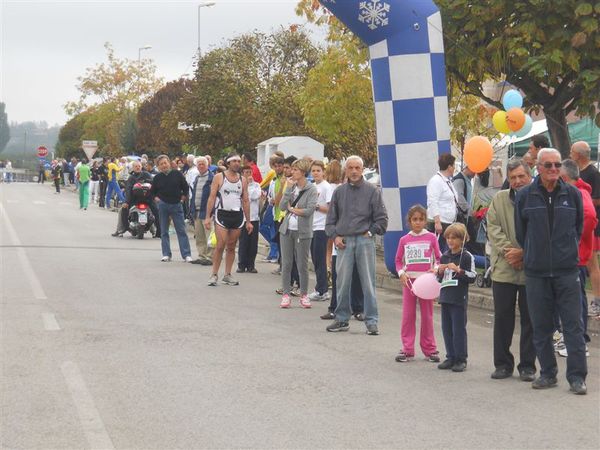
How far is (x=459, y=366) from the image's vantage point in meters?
9.72

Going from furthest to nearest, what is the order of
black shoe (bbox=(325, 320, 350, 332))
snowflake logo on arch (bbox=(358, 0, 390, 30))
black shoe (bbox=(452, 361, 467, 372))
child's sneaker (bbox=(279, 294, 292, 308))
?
snowflake logo on arch (bbox=(358, 0, 390, 30)), child's sneaker (bbox=(279, 294, 292, 308)), black shoe (bbox=(325, 320, 350, 332)), black shoe (bbox=(452, 361, 467, 372))

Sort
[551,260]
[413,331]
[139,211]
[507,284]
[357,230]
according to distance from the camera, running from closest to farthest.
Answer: [551,260], [507,284], [413,331], [357,230], [139,211]

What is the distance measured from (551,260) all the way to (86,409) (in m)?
3.65

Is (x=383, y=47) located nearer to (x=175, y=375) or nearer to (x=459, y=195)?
(x=459, y=195)

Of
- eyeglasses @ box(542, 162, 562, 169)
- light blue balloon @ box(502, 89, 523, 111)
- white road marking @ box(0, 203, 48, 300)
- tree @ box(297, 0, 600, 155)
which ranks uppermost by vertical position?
tree @ box(297, 0, 600, 155)

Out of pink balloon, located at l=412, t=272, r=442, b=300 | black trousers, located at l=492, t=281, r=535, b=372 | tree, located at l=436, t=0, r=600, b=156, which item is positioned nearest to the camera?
black trousers, located at l=492, t=281, r=535, b=372

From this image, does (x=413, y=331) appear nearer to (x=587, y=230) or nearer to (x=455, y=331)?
(x=455, y=331)

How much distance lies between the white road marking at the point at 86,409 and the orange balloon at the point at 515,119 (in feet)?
24.3

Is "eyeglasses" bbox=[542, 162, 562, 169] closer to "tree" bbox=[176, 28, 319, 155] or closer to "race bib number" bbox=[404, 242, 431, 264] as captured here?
"race bib number" bbox=[404, 242, 431, 264]

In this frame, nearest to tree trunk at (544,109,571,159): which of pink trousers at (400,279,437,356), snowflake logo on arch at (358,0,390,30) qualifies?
snowflake logo on arch at (358,0,390,30)

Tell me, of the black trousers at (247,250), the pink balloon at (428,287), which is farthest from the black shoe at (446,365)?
the black trousers at (247,250)

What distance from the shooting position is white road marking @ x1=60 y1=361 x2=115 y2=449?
22.6 ft

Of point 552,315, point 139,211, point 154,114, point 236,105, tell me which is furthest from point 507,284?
point 154,114

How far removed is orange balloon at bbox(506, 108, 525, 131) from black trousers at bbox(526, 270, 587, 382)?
606 cm
